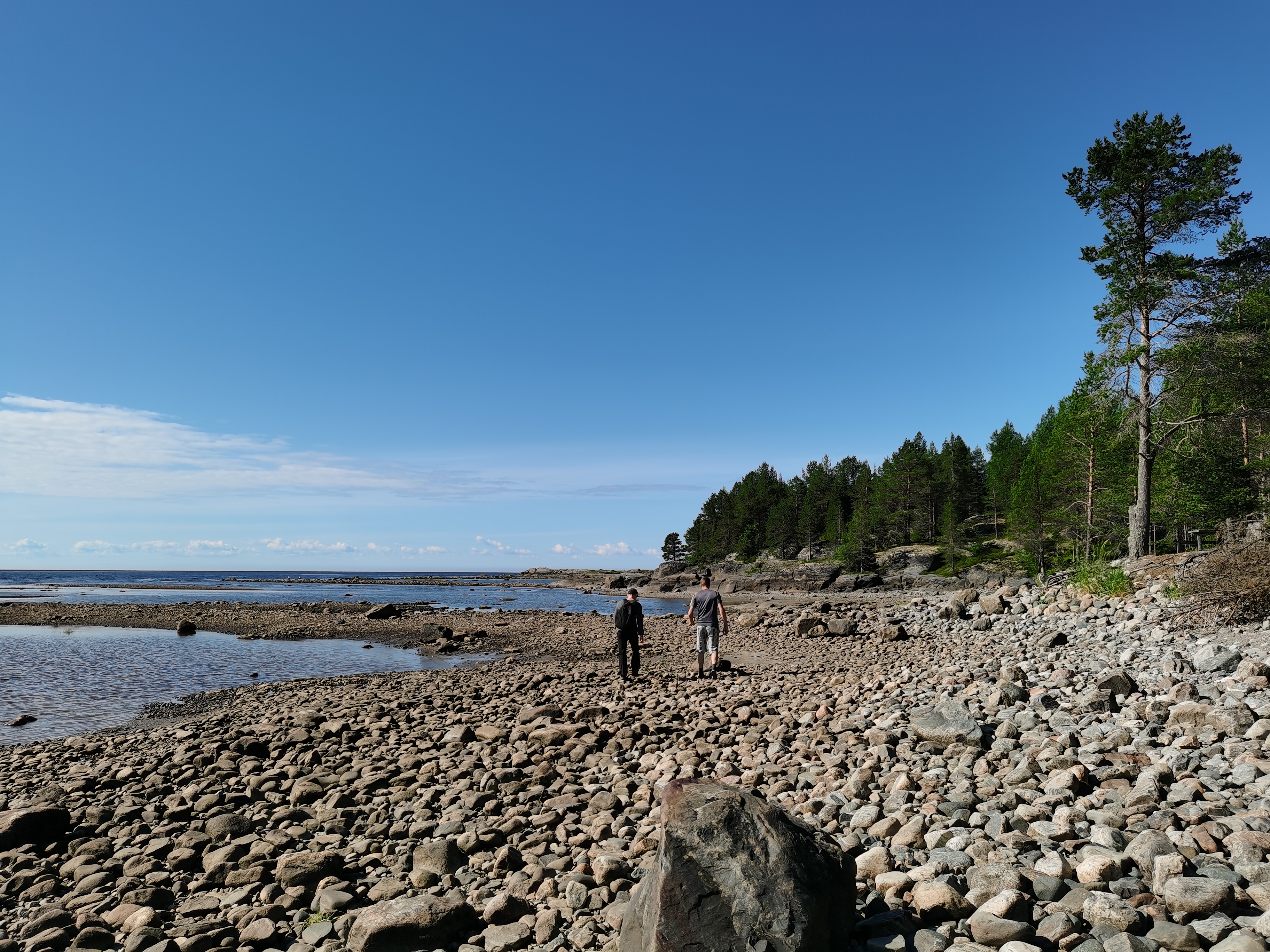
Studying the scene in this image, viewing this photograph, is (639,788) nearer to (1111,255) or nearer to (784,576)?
(1111,255)

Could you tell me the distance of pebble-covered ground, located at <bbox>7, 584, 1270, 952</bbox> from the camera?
15.2 ft

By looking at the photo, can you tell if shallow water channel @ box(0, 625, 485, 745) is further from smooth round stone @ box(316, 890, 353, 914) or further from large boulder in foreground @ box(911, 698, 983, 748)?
large boulder in foreground @ box(911, 698, 983, 748)

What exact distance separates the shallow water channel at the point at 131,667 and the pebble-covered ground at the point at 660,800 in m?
3.37

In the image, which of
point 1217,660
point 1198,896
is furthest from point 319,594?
point 1198,896

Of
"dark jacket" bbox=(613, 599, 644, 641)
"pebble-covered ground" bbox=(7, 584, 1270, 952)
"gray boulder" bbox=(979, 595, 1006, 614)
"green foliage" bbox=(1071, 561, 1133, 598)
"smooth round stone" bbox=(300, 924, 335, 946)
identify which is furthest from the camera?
"gray boulder" bbox=(979, 595, 1006, 614)

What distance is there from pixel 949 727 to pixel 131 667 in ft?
88.1

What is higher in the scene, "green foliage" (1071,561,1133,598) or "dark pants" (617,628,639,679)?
"green foliage" (1071,561,1133,598)

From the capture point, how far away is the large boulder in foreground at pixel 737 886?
4000 mm

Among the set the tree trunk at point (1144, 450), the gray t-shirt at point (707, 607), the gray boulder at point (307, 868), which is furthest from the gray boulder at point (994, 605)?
the gray boulder at point (307, 868)

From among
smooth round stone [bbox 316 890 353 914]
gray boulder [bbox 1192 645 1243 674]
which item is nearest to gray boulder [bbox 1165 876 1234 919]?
smooth round stone [bbox 316 890 353 914]

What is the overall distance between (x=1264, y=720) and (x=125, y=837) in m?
13.3

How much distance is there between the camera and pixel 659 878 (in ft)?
13.8

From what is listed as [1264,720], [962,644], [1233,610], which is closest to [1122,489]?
[962,644]

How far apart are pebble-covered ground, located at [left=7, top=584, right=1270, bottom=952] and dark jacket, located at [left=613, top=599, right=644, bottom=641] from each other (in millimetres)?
2398
